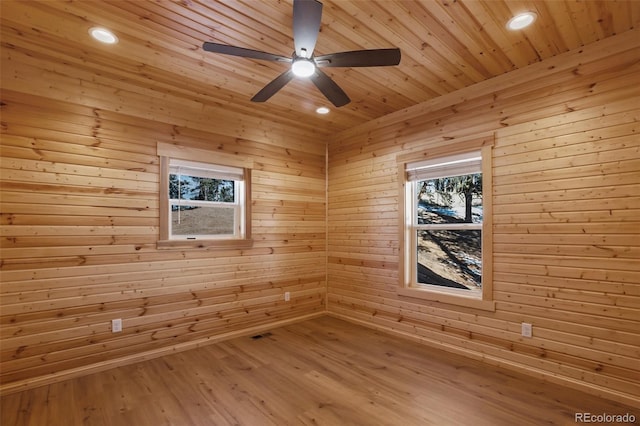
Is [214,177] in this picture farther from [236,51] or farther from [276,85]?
[236,51]

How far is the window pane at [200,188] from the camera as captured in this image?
3.68 meters

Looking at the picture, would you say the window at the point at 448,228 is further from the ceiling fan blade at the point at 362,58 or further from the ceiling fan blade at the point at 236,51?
the ceiling fan blade at the point at 236,51

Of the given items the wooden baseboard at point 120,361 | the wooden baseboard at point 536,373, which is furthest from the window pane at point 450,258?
the wooden baseboard at point 120,361

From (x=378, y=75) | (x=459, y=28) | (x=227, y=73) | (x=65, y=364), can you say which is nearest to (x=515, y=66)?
(x=459, y=28)

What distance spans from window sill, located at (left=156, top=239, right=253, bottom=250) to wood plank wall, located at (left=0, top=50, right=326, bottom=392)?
7 centimetres

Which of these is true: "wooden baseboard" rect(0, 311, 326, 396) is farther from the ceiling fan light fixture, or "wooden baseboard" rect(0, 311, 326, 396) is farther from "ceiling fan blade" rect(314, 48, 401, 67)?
"ceiling fan blade" rect(314, 48, 401, 67)

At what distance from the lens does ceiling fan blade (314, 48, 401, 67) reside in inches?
80.9

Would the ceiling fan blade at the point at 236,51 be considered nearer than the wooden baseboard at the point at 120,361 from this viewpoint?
Yes

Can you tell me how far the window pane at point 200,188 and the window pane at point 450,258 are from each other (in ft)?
8.11

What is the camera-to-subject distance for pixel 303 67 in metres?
2.24

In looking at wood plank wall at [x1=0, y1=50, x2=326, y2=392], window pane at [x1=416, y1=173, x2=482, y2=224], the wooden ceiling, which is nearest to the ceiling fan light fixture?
the wooden ceiling

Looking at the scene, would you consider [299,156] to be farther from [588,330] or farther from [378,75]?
[588,330]

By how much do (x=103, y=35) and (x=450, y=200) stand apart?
142 inches

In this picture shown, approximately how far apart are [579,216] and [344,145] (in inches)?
116
